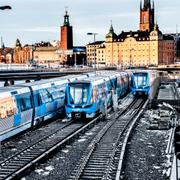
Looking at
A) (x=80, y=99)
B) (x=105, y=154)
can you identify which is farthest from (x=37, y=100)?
(x=105, y=154)

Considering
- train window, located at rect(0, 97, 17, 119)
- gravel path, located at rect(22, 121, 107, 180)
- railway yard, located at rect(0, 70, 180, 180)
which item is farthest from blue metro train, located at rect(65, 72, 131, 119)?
train window, located at rect(0, 97, 17, 119)

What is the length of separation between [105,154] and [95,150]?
0.98 metres

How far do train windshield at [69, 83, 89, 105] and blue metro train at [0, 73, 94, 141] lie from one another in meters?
1.42

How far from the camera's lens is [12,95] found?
24.5 metres

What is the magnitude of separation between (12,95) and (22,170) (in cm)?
782

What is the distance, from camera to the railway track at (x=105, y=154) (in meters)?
17.5

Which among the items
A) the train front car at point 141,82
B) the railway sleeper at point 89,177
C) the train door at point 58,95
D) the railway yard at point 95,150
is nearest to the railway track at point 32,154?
the railway yard at point 95,150

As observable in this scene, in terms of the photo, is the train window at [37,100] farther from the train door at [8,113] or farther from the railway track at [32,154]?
the train door at [8,113]

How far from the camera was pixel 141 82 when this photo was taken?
5131 cm

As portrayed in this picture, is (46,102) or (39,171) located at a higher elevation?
(46,102)

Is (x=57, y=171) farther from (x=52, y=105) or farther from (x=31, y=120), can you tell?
(x=52, y=105)

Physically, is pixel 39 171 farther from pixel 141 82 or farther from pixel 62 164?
pixel 141 82

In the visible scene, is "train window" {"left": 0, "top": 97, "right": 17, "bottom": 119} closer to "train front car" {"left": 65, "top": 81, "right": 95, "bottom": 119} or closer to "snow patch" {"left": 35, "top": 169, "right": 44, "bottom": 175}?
"snow patch" {"left": 35, "top": 169, "right": 44, "bottom": 175}

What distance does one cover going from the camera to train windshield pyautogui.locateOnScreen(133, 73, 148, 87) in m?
51.1
